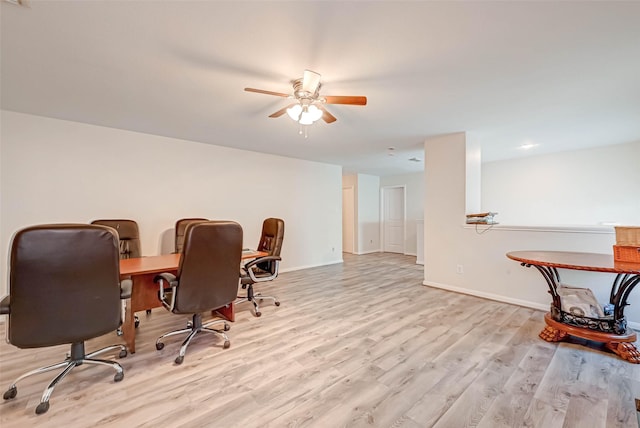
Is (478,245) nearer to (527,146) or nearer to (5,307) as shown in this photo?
(527,146)

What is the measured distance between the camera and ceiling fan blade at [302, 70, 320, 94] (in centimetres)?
197

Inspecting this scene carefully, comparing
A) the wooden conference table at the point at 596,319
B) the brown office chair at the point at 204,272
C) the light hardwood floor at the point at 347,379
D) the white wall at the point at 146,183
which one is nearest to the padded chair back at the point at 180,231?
the white wall at the point at 146,183

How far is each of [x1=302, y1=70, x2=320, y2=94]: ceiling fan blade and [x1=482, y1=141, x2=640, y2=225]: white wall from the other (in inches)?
227

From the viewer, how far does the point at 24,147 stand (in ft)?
10.4

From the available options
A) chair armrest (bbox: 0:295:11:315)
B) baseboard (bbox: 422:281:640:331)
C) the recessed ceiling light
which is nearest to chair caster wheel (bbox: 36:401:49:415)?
chair armrest (bbox: 0:295:11:315)

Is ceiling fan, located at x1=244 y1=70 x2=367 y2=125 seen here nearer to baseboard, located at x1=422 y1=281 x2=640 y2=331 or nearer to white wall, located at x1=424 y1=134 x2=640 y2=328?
white wall, located at x1=424 y1=134 x2=640 y2=328

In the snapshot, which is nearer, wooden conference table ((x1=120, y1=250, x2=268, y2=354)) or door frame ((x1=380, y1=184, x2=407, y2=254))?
wooden conference table ((x1=120, y1=250, x2=268, y2=354))

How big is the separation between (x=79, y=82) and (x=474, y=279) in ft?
17.0

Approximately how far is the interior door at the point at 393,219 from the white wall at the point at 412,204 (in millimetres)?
233

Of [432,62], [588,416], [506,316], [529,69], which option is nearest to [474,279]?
[506,316]

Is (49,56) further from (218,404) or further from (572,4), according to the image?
(572,4)

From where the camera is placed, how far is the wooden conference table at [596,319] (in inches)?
84.7

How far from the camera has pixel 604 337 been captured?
2.25m

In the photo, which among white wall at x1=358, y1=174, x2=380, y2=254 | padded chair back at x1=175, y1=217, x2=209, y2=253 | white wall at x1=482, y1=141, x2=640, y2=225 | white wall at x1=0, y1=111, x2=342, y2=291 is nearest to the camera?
white wall at x1=0, y1=111, x2=342, y2=291
